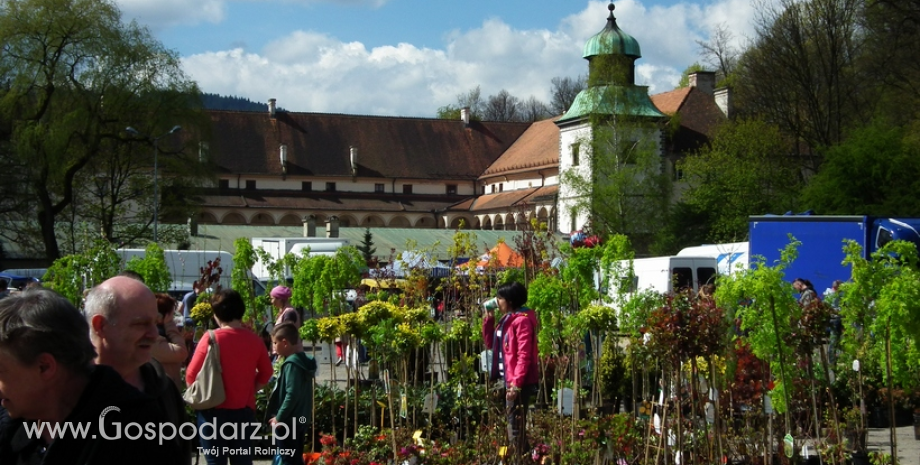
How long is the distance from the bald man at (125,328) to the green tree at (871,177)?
98.5 feet

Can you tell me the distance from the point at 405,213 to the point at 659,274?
56.8 meters

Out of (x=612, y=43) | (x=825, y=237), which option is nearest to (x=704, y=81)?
(x=612, y=43)

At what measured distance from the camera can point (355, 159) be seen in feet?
265

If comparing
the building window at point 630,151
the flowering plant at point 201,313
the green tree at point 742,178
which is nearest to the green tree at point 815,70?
the green tree at point 742,178

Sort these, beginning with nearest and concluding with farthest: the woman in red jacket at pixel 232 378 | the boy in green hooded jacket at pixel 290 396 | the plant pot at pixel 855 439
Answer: the woman in red jacket at pixel 232 378 → the boy in green hooded jacket at pixel 290 396 → the plant pot at pixel 855 439

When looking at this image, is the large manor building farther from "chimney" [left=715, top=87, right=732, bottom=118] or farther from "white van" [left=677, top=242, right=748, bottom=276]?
"white van" [left=677, top=242, right=748, bottom=276]

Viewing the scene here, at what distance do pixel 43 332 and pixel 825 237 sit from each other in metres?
20.0

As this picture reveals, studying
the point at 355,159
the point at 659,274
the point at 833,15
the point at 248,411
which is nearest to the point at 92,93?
the point at 659,274

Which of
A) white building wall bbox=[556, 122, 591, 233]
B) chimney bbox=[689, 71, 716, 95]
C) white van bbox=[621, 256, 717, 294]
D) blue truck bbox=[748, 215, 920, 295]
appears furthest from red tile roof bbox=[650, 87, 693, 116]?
blue truck bbox=[748, 215, 920, 295]

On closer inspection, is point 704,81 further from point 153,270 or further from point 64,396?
point 64,396

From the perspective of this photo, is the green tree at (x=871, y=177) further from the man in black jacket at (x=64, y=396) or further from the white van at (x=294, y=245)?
the man in black jacket at (x=64, y=396)

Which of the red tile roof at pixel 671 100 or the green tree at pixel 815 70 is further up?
the red tile roof at pixel 671 100

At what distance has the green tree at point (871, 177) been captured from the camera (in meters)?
31.6

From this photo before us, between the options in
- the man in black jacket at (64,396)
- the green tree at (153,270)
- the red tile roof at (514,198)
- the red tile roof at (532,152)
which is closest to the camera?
the man in black jacket at (64,396)
